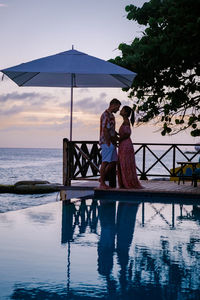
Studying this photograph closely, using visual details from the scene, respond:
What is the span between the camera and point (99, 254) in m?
5.37

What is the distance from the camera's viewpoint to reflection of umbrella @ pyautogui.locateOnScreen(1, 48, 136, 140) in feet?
35.1

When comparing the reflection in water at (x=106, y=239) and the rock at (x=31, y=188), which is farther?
the rock at (x=31, y=188)

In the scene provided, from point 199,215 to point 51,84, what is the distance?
6.19 m

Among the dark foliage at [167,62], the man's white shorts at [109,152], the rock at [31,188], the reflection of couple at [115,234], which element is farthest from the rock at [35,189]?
the reflection of couple at [115,234]

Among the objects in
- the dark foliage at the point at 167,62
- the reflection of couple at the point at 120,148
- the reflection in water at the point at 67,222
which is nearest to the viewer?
the reflection in water at the point at 67,222

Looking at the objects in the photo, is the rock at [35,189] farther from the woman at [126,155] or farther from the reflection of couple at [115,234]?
the reflection of couple at [115,234]

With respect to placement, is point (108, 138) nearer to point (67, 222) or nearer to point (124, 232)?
point (67, 222)

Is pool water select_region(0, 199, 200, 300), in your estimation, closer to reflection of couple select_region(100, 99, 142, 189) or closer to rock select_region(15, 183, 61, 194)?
reflection of couple select_region(100, 99, 142, 189)

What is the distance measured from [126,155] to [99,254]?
569 cm

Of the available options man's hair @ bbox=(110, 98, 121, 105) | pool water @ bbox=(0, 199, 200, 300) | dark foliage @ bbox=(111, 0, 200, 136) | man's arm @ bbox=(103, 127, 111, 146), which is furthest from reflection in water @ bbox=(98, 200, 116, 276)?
dark foliage @ bbox=(111, 0, 200, 136)

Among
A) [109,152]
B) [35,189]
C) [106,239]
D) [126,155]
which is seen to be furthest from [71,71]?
[35,189]

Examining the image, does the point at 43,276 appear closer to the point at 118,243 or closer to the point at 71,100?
the point at 118,243

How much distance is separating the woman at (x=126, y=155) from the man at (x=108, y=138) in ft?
0.69

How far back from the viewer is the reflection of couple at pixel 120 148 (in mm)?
10203
